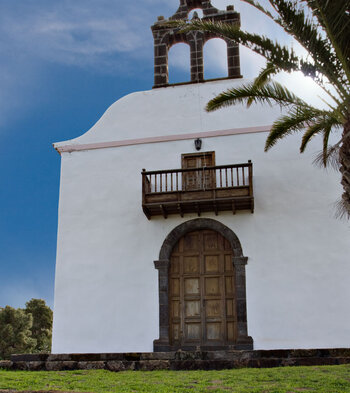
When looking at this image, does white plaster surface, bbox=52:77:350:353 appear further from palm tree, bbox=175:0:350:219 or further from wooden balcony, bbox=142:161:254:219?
palm tree, bbox=175:0:350:219

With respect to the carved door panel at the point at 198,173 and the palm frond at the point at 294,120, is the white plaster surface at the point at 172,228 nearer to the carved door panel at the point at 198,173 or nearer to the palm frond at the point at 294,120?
the carved door panel at the point at 198,173

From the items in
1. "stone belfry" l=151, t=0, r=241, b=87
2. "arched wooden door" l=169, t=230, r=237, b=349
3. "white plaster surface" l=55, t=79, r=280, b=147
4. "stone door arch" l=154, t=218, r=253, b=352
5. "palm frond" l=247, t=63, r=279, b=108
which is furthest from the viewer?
"stone belfry" l=151, t=0, r=241, b=87

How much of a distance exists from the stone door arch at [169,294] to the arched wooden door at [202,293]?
0.15 ft

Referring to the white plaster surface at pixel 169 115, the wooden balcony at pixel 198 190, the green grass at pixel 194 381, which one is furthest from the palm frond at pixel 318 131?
the green grass at pixel 194 381

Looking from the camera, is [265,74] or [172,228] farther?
[172,228]

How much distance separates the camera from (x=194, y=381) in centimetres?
716

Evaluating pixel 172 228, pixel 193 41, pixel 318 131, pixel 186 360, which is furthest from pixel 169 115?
pixel 186 360

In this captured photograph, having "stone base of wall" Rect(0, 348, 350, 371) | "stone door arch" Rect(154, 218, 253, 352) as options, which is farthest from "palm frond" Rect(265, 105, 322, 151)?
"stone base of wall" Rect(0, 348, 350, 371)

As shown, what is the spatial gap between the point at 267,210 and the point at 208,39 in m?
5.02

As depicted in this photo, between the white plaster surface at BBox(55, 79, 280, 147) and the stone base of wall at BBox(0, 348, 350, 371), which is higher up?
the white plaster surface at BBox(55, 79, 280, 147)

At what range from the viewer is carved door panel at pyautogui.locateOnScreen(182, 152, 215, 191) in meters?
12.6

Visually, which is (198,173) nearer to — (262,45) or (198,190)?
(198,190)

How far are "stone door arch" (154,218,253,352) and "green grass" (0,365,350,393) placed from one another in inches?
145

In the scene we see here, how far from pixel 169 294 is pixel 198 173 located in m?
2.83
